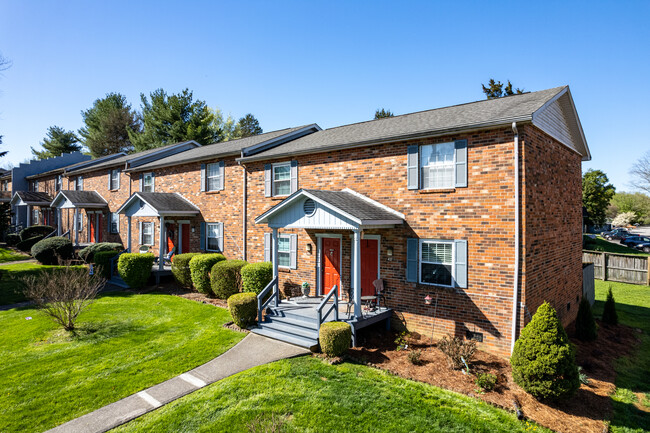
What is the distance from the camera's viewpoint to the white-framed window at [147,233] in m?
20.6

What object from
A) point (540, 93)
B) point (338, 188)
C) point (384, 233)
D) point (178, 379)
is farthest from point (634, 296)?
point (178, 379)

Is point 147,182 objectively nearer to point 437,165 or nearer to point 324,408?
point 437,165

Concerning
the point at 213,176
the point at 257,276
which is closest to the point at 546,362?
the point at 257,276

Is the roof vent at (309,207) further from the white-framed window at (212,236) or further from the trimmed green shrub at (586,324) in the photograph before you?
the trimmed green shrub at (586,324)

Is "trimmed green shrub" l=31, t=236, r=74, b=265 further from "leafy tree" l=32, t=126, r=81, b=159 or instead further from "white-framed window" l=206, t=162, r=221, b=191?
"leafy tree" l=32, t=126, r=81, b=159

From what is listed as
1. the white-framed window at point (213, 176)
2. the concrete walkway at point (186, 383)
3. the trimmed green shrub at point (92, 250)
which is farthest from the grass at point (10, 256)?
the concrete walkway at point (186, 383)

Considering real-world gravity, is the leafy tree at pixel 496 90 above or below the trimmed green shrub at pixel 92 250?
above

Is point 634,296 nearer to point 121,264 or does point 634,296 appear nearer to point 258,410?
point 258,410

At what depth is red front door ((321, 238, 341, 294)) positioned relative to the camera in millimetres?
12367

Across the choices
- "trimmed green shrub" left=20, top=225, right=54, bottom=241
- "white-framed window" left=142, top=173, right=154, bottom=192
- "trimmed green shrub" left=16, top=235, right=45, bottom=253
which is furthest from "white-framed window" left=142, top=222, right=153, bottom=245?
"trimmed green shrub" left=20, top=225, right=54, bottom=241

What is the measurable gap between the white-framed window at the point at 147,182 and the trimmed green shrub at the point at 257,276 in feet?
37.7

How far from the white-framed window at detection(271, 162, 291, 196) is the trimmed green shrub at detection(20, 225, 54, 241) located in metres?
24.9

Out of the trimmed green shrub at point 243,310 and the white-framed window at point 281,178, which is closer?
the trimmed green shrub at point 243,310

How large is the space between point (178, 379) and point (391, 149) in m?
8.45
